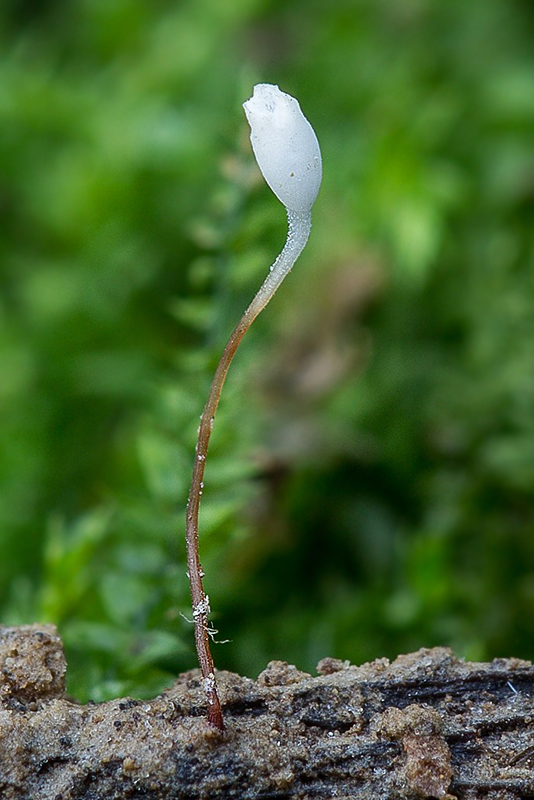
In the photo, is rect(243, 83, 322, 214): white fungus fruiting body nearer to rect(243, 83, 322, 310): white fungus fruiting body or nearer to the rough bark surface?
rect(243, 83, 322, 310): white fungus fruiting body

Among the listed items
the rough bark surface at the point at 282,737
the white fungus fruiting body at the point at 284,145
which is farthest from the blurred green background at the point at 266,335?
the white fungus fruiting body at the point at 284,145

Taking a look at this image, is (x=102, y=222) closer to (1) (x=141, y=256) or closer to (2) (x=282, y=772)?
(1) (x=141, y=256)

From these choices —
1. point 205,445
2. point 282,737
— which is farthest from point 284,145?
point 282,737

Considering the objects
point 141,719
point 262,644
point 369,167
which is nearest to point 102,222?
point 369,167

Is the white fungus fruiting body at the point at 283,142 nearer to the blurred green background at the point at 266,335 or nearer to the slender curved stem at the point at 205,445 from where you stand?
the slender curved stem at the point at 205,445

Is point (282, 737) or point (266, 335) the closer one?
point (282, 737)

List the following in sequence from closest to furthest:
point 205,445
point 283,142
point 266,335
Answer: point 283,142
point 205,445
point 266,335

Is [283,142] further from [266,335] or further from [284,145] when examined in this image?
[266,335]

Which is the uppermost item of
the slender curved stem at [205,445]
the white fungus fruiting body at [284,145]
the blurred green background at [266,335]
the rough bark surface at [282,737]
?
the blurred green background at [266,335]
